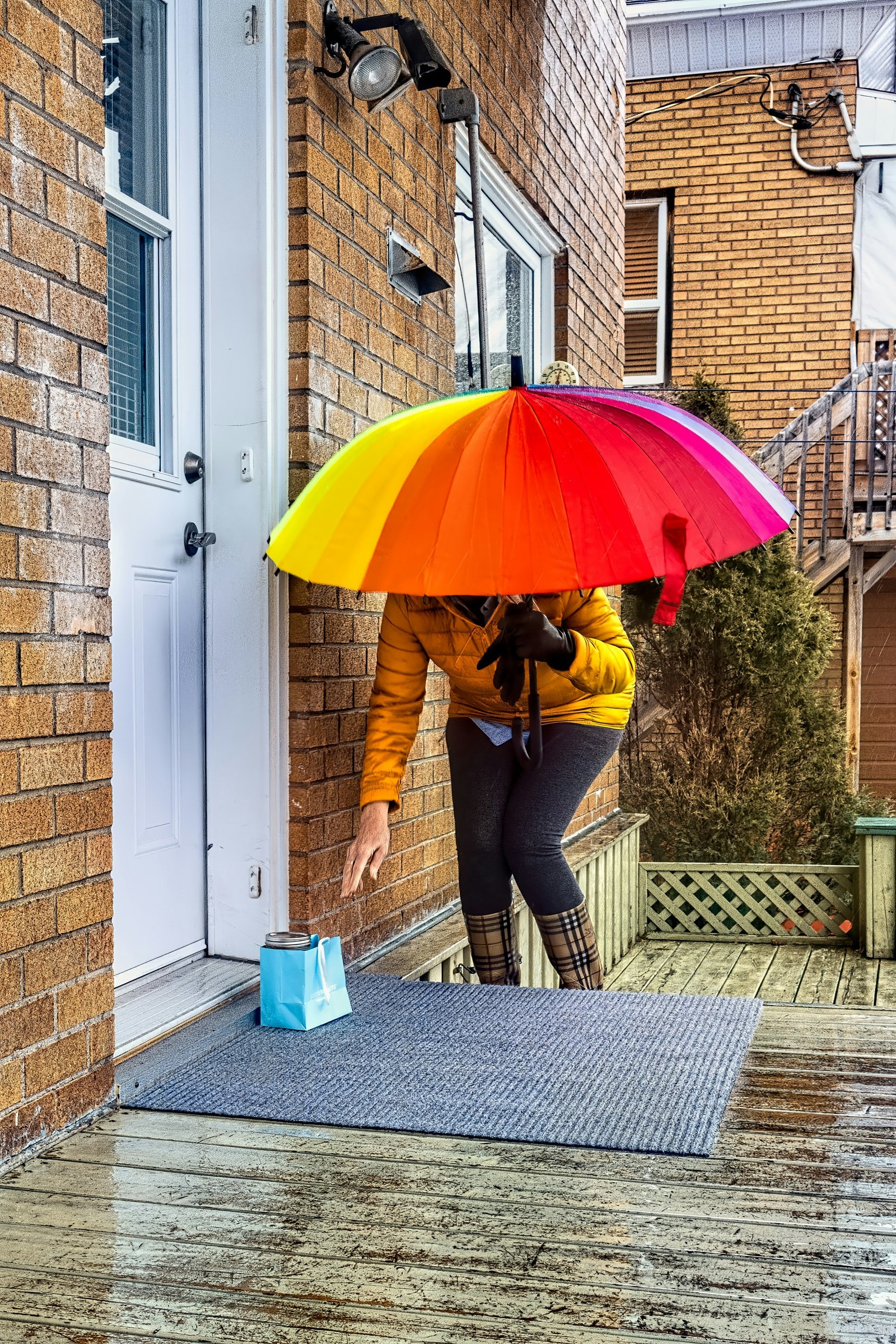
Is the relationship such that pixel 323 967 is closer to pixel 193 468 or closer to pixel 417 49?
pixel 193 468

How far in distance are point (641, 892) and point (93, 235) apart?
5750 mm

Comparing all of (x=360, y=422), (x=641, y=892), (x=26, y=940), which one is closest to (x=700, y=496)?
(x=360, y=422)

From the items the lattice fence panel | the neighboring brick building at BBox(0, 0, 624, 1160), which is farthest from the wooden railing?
the neighboring brick building at BBox(0, 0, 624, 1160)

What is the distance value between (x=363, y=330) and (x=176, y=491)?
0.87 metres

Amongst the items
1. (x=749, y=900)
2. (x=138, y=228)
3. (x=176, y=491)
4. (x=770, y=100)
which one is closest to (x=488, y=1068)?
(x=176, y=491)

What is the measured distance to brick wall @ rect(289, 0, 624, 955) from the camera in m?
3.29

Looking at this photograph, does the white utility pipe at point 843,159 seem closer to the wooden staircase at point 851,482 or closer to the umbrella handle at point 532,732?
the wooden staircase at point 851,482

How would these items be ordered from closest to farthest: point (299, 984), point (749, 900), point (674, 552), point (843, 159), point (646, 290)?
1. point (674, 552)
2. point (299, 984)
3. point (749, 900)
4. point (843, 159)
5. point (646, 290)

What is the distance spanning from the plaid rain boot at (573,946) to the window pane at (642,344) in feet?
28.3

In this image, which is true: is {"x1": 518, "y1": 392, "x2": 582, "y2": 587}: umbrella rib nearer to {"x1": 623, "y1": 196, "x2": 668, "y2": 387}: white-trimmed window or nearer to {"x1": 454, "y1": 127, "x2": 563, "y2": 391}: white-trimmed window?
{"x1": 454, "y1": 127, "x2": 563, "y2": 391}: white-trimmed window

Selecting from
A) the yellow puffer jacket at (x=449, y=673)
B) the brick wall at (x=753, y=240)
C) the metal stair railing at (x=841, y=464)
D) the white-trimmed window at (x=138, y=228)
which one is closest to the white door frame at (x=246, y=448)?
the white-trimmed window at (x=138, y=228)

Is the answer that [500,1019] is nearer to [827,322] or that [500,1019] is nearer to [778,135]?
[827,322]

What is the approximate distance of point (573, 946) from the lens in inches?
134

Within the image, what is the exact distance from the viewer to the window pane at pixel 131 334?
9.88 feet
